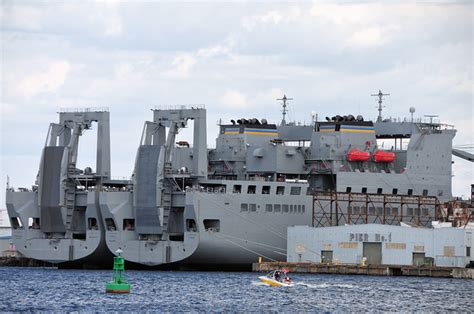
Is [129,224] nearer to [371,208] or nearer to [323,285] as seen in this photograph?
[371,208]

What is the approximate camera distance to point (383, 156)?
118 meters

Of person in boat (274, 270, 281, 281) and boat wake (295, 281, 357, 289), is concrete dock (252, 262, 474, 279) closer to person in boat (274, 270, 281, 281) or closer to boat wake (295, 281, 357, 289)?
boat wake (295, 281, 357, 289)

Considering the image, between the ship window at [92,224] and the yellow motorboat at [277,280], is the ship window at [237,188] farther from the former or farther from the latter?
the yellow motorboat at [277,280]

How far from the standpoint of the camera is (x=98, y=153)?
114312mm

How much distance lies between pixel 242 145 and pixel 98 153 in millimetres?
11253

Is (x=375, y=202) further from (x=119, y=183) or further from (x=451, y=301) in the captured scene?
(x=451, y=301)

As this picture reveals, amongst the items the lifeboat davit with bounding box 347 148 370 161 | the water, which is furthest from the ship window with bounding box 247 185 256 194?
the lifeboat davit with bounding box 347 148 370 161

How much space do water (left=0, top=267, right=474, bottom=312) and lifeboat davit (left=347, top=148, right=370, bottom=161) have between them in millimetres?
13363

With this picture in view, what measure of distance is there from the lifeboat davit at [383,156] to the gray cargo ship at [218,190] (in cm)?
10

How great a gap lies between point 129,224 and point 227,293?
23.7 meters

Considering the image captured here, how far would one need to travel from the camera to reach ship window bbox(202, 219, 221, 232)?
354ft

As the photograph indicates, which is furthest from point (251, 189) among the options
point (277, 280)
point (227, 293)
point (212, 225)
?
point (227, 293)

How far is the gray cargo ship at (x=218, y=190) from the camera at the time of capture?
358 ft

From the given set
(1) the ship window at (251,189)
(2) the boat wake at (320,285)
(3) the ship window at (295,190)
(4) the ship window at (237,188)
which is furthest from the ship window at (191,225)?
(2) the boat wake at (320,285)
